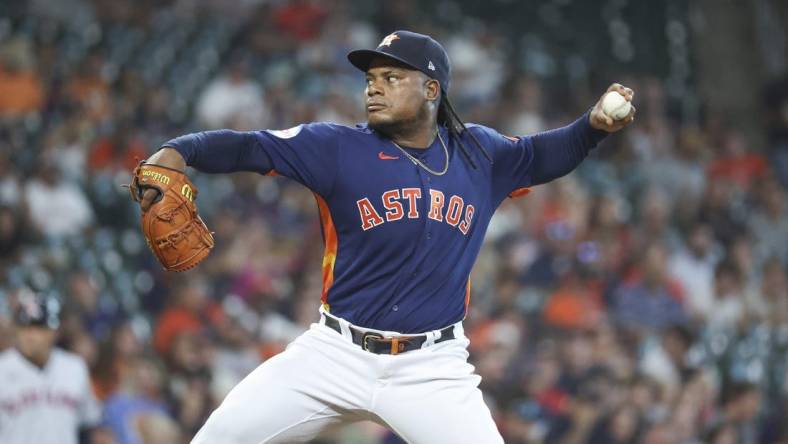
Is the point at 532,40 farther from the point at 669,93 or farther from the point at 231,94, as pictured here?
the point at 231,94

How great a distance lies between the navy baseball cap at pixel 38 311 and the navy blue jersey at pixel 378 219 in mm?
2091

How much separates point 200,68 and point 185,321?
12.4 feet

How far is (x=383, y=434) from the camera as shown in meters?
7.46

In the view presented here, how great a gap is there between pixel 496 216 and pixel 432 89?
560 cm

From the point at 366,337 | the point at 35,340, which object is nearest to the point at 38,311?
the point at 35,340

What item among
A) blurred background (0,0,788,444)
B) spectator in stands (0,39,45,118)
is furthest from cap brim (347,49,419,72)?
spectator in stands (0,39,45,118)

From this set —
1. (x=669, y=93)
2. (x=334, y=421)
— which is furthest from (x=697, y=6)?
Result: (x=334, y=421)

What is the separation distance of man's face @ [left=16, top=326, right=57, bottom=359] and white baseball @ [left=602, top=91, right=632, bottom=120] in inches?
121

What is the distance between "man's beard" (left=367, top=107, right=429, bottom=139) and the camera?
14.9 feet

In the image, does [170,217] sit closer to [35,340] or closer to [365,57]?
[365,57]

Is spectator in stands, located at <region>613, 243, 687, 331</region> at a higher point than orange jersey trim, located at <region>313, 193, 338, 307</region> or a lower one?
lower

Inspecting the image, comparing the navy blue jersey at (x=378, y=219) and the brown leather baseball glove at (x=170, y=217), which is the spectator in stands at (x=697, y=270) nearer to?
the navy blue jersey at (x=378, y=219)

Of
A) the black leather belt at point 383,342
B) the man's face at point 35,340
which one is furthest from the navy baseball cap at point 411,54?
the man's face at point 35,340

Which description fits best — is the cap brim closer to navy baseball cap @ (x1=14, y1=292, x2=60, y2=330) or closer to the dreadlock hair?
the dreadlock hair
